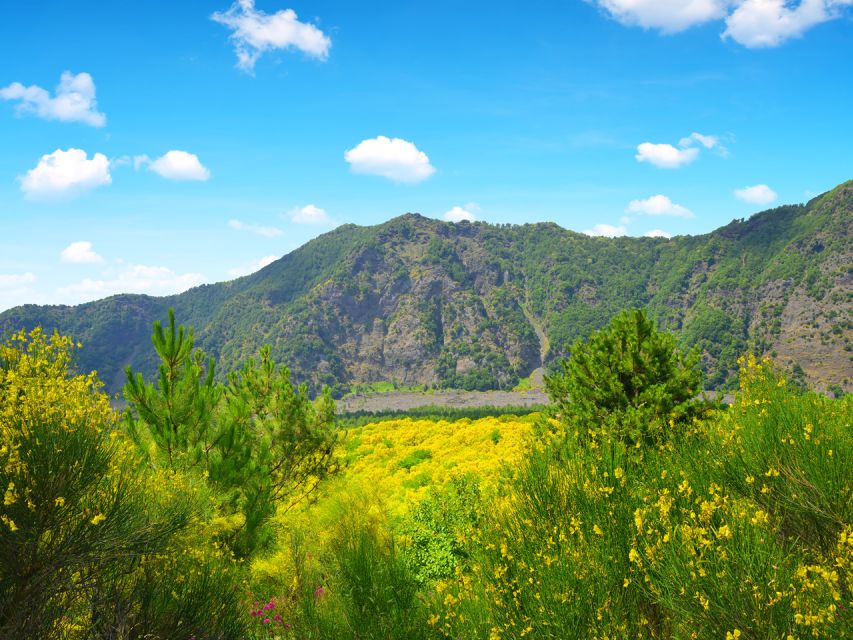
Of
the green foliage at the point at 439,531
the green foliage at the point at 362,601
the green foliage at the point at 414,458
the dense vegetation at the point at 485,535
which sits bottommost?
the green foliage at the point at 414,458

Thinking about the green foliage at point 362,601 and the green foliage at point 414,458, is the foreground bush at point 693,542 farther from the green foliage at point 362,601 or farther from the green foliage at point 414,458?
the green foliage at point 414,458

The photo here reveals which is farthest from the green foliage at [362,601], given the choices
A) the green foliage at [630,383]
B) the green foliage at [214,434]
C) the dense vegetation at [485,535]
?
the green foliage at [630,383]

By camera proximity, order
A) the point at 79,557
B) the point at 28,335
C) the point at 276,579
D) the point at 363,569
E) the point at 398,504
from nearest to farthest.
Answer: the point at 79,557 < the point at 28,335 < the point at 363,569 < the point at 276,579 < the point at 398,504

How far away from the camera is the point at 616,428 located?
1456 centimetres

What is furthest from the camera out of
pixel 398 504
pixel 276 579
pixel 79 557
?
pixel 398 504

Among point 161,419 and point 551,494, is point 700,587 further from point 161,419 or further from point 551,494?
point 161,419

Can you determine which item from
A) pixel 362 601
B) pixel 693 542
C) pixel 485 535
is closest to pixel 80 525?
pixel 362 601

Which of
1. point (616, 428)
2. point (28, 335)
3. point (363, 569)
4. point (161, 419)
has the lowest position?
point (363, 569)

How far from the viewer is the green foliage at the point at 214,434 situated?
13762 millimetres

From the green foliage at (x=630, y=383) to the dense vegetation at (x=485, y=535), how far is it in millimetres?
250

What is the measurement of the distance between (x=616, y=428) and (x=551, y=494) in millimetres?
6359

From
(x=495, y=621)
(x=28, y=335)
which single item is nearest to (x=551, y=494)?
(x=495, y=621)

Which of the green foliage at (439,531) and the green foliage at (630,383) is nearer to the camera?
the green foliage at (630,383)

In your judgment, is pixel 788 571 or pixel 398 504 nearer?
pixel 788 571
